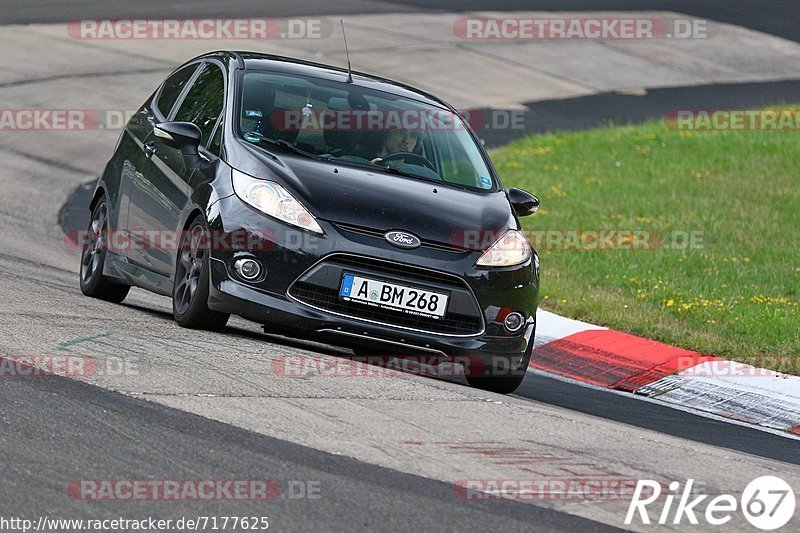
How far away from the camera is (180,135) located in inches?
339

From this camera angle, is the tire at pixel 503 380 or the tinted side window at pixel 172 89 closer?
the tire at pixel 503 380

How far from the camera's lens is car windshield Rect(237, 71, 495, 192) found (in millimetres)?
8703

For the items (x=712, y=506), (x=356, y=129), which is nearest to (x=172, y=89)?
(x=356, y=129)

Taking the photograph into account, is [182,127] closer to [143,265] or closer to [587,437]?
[143,265]

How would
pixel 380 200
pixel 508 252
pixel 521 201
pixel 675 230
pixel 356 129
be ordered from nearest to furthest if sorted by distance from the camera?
pixel 380 200, pixel 508 252, pixel 356 129, pixel 521 201, pixel 675 230

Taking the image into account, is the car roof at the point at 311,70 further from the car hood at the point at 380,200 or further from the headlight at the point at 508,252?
the headlight at the point at 508,252

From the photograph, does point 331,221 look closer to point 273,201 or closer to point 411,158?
point 273,201

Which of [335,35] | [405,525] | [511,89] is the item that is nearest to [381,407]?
[405,525]

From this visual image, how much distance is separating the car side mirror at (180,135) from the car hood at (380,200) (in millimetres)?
374

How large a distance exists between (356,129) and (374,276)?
1404 mm

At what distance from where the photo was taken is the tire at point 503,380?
837 cm

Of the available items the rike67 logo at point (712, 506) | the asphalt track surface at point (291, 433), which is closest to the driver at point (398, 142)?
the asphalt track surface at point (291, 433)

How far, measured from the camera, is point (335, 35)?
26.8 m

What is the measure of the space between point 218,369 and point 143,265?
2134 mm
